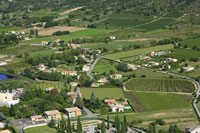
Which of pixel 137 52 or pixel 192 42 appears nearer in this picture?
pixel 137 52

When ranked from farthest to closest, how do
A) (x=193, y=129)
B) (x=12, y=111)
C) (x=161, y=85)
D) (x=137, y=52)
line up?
(x=137, y=52), (x=161, y=85), (x=12, y=111), (x=193, y=129)

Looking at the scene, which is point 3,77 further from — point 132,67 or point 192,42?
point 192,42

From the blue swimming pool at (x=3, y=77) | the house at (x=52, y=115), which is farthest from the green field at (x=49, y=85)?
the house at (x=52, y=115)

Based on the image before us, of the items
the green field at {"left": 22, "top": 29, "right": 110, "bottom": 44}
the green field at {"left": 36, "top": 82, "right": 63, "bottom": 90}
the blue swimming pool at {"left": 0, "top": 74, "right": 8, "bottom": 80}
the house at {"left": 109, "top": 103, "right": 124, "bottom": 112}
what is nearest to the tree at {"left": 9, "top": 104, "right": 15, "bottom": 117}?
the house at {"left": 109, "top": 103, "right": 124, "bottom": 112}

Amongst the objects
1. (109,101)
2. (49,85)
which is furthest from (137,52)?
(109,101)

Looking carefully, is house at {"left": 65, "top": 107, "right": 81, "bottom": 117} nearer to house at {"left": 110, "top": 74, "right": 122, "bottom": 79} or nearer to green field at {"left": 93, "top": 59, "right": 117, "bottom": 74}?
house at {"left": 110, "top": 74, "right": 122, "bottom": 79}

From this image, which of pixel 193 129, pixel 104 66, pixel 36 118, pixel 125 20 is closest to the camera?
pixel 193 129
